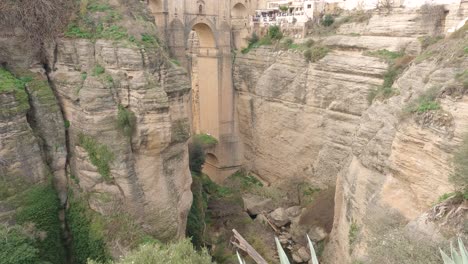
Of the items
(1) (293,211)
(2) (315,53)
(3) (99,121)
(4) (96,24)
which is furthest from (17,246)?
(2) (315,53)

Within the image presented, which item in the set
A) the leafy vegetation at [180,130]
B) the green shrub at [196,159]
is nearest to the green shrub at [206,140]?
the green shrub at [196,159]

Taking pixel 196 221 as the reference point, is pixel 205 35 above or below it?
above

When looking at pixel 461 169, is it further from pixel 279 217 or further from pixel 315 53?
pixel 315 53

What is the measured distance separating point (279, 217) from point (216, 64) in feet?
31.4

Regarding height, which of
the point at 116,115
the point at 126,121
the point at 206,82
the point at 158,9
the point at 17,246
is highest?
the point at 158,9

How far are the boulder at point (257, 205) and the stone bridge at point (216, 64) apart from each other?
10.9 feet

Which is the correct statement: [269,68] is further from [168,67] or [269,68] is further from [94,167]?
[94,167]

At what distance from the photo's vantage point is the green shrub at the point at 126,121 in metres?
10.1

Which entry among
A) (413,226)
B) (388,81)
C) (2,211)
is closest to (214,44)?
(388,81)

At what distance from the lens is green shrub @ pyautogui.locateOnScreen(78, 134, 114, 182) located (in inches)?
399

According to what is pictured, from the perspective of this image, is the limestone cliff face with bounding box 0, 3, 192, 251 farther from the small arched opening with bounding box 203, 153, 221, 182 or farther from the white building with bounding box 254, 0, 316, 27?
the white building with bounding box 254, 0, 316, 27

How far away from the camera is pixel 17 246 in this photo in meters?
8.79

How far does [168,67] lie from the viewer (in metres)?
11.1

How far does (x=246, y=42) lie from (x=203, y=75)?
3.40 meters
